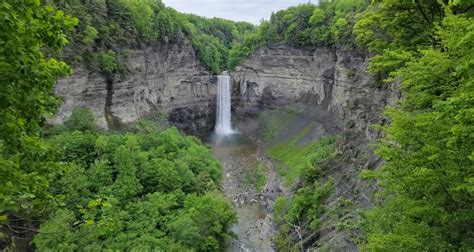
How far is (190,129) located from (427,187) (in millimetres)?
58161

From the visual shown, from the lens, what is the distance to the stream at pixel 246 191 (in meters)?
33.1

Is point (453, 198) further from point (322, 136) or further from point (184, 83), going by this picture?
point (184, 83)

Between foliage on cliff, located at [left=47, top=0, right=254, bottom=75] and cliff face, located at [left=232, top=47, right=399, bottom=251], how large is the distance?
1296cm

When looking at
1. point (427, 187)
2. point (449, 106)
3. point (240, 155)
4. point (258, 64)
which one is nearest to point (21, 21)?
point (449, 106)

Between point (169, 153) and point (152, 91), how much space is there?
2237 centimetres

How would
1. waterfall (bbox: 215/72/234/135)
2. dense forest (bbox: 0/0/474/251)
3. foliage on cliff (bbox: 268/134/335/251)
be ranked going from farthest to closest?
waterfall (bbox: 215/72/234/135) < foliage on cliff (bbox: 268/134/335/251) < dense forest (bbox: 0/0/474/251)

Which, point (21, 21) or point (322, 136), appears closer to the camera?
point (21, 21)

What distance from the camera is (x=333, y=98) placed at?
5803 cm

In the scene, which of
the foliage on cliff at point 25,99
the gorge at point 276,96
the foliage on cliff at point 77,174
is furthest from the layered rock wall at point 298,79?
the foliage on cliff at point 25,99

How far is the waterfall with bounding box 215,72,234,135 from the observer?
248ft

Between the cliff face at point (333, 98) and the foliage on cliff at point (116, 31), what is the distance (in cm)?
1296

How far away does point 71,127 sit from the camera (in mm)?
36781

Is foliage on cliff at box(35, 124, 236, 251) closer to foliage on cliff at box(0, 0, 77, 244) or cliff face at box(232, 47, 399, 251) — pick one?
cliff face at box(232, 47, 399, 251)

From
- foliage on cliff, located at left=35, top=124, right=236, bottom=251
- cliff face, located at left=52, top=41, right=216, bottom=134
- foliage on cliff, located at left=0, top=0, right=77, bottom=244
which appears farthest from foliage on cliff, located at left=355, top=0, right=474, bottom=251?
cliff face, located at left=52, top=41, right=216, bottom=134
